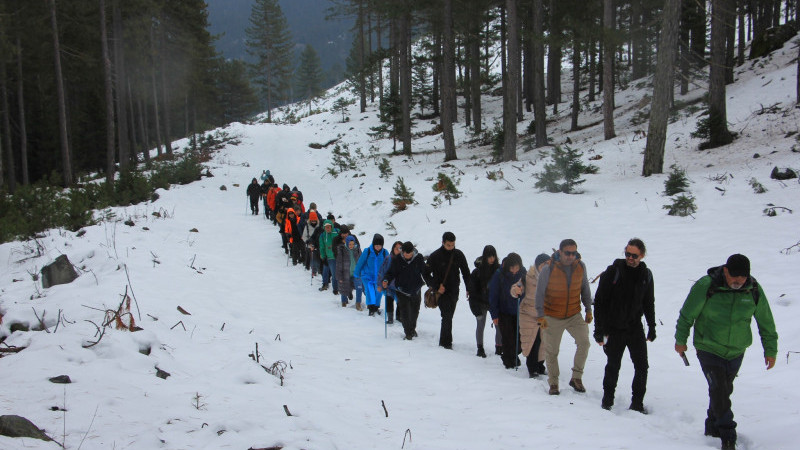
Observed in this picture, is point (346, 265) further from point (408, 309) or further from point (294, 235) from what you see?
point (294, 235)

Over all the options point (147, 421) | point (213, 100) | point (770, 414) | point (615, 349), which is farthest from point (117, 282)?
point (213, 100)

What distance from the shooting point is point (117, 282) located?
7477mm

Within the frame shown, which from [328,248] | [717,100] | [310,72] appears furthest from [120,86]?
[310,72]

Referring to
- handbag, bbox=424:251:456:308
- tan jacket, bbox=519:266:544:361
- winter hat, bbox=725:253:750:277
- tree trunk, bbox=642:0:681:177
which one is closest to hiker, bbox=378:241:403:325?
handbag, bbox=424:251:456:308

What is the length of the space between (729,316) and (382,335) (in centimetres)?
525

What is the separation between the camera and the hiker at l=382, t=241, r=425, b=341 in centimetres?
762

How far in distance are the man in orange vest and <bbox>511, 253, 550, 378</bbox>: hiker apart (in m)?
0.44

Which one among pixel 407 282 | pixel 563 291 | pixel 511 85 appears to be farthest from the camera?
pixel 511 85

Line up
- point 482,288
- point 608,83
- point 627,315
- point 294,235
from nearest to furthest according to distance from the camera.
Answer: point 627,315
point 482,288
point 294,235
point 608,83

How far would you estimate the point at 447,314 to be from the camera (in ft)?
23.7

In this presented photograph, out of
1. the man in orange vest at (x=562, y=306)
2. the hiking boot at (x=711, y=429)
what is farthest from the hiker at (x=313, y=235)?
the hiking boot at (x=711, y=429)

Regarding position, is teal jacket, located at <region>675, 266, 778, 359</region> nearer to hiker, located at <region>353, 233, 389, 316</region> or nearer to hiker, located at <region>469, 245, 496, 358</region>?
hiker, located at <region>469, 245, 496, 358</region>

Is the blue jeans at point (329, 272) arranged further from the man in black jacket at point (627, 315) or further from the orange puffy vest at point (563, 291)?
the man in black jacket at point (627, 315)

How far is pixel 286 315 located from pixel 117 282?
9.57 feet
